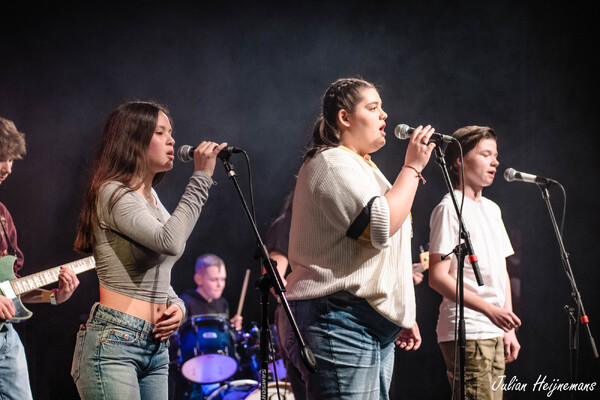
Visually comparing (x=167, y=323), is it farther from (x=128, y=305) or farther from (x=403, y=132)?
(x=403, y=132)

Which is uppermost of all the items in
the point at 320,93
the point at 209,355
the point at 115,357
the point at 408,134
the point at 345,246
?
the point at 320,93

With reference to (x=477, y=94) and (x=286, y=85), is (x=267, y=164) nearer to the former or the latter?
(x=286, y=85)

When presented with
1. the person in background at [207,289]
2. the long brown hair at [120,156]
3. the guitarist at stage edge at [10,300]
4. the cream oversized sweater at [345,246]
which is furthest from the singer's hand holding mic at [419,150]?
the person in background at [207,289]

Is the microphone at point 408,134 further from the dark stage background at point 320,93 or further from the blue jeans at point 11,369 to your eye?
the dark stage background at point 320,93

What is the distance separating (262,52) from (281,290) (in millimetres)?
3423

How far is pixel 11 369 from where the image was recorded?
101 inches

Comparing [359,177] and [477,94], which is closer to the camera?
[359,177]

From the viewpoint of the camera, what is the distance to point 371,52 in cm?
474

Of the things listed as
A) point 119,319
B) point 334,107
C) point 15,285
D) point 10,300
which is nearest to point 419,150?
point 334,107

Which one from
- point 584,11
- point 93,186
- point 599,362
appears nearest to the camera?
point 93,186

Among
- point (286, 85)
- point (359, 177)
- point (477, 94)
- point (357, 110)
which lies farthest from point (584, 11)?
point (359, 177)

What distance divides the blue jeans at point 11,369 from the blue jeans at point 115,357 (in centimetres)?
107

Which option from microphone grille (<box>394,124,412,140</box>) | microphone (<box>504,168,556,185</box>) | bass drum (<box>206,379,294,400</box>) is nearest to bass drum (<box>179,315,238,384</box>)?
bass drum (<box>206,379,294,400</box>)

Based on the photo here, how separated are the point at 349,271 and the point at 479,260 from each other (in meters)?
1.33
